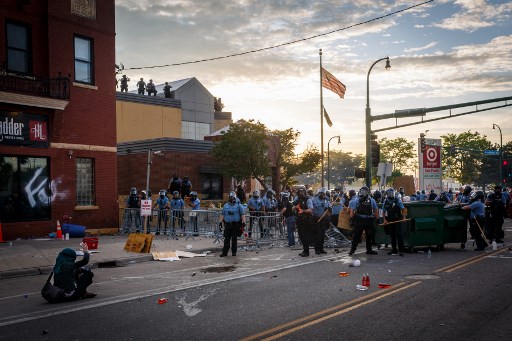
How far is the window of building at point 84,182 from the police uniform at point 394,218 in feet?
40.1

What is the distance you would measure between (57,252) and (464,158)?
86.1 m

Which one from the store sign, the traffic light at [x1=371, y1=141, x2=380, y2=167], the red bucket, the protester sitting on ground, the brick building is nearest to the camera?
the protester sitting on ground

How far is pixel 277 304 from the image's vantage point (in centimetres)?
819

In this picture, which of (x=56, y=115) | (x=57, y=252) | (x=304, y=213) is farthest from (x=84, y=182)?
(x=304, y=213)

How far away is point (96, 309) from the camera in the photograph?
26.8ft

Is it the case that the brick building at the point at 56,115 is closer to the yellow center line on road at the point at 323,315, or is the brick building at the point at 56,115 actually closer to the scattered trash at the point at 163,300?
the scattered trash at the point at 163,300

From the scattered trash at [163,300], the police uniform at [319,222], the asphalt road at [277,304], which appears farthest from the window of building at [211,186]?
the scattered trash at [163,300]

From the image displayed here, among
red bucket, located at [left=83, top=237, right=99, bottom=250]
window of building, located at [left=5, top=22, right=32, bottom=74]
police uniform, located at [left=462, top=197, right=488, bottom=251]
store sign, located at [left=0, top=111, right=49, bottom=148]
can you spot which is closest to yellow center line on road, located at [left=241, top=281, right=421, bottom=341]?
police uniform, located at [left=462, top=197, right=488, bottom=251]

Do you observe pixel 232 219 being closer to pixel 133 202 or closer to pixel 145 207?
pixel 145 207

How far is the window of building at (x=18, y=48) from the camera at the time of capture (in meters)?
18.0

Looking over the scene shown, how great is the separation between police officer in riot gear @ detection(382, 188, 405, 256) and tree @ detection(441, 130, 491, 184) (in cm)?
7752

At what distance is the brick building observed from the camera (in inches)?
697

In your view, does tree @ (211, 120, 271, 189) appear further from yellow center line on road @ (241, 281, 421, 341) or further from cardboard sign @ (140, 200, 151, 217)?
yellow center line on road @ (241, 281, 421, 341)

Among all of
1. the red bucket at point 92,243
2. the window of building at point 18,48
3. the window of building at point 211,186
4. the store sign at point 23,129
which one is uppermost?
the window of building at point 18,48
